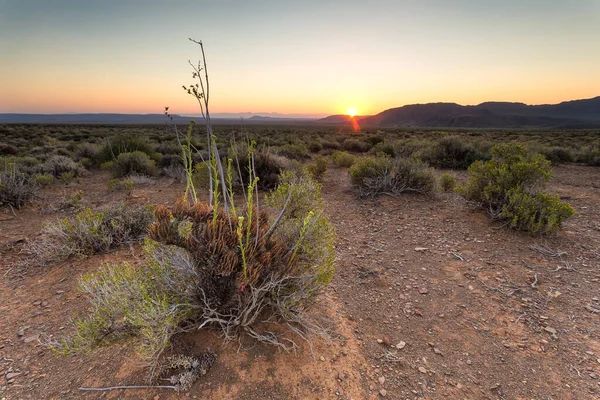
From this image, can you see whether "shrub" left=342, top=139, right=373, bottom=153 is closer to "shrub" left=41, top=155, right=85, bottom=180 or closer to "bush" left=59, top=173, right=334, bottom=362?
"shrub" left=41, top=155, right=85, bottom=180

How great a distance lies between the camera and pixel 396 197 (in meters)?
6.61

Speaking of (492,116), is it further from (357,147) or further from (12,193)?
(12,193)

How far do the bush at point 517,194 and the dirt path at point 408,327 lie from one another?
308 millimetres

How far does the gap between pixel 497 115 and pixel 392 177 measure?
150m

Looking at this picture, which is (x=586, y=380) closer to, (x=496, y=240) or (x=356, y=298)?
(x=356, y=298)

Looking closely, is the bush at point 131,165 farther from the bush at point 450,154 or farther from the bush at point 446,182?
the bush at point 450,154

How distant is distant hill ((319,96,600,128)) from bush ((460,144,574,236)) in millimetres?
121205

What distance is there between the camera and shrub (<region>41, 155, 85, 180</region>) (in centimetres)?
894

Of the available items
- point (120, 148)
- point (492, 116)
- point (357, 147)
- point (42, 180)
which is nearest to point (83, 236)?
point (42, 180)

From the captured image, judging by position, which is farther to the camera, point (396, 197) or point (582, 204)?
point (396, 197)

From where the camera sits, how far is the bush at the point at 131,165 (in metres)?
9.23

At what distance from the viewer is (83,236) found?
3908mm

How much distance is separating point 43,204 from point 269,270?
652cm

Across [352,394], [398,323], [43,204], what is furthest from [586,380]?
[43,204]
